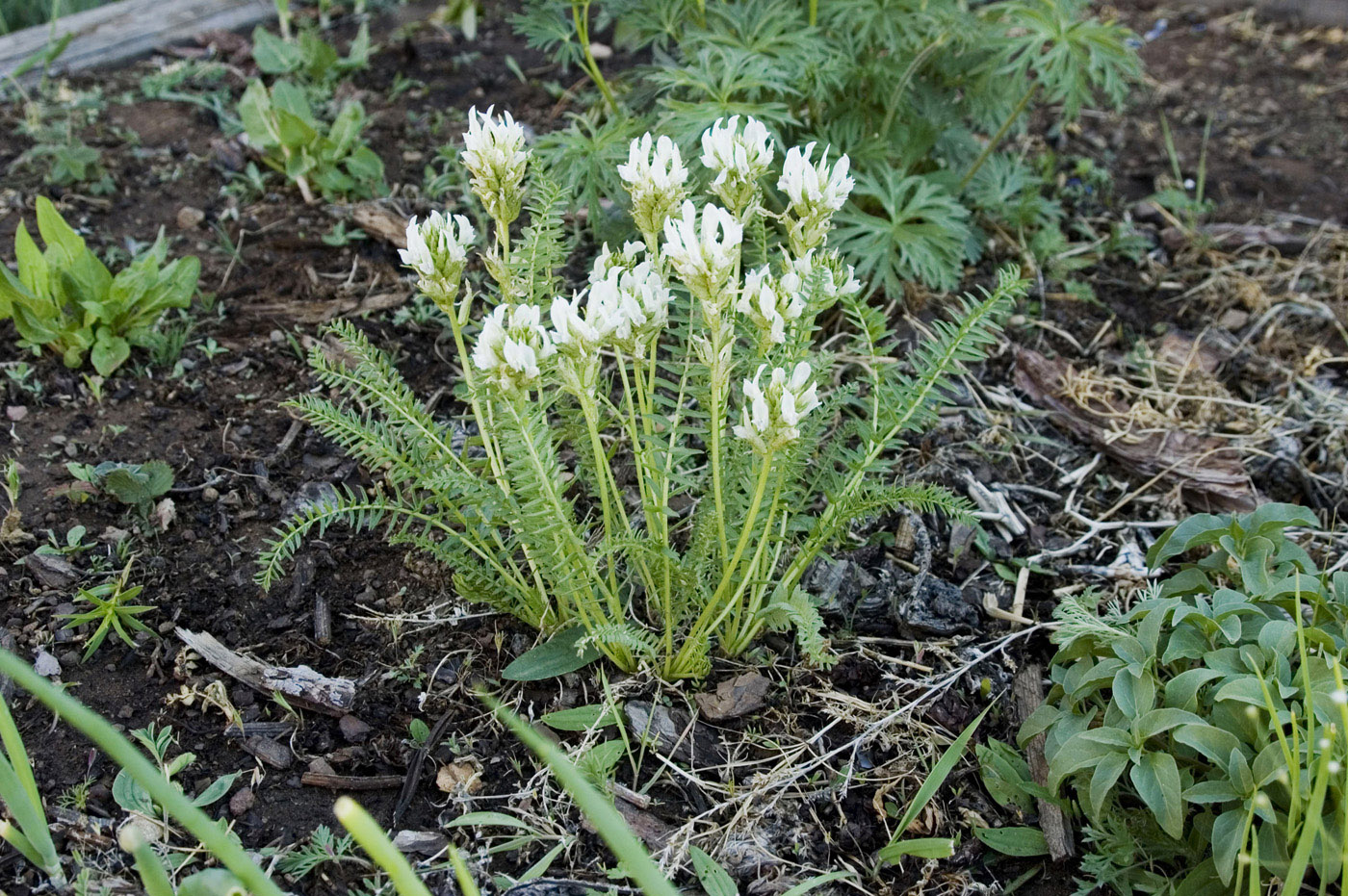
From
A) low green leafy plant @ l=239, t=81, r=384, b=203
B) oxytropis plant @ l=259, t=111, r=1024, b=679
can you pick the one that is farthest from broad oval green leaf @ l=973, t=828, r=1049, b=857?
low green leafy plant @ l=239, t=81, r=384, b=203

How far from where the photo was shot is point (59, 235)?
279 centimetres

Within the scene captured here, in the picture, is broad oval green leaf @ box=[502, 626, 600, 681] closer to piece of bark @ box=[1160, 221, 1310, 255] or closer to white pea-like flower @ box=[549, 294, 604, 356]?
white pea-like flower @ box=[549, 294, 604, 356]

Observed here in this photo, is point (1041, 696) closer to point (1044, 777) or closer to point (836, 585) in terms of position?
point (1044, 777)

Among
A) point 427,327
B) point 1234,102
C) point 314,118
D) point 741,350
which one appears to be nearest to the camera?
point 741,350

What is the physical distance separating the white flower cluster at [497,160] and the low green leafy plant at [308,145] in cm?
181

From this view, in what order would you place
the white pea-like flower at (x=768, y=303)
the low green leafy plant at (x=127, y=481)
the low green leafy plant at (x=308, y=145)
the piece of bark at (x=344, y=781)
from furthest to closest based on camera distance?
the low green leafy plant at (x=308, y=145)
the low green leafy plant at (x=127, y=481)
the piece of bark at (x=344, y=781)
the white pea-like flower at (x=768, y=303)

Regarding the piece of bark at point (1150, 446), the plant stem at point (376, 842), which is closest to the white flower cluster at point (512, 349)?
the plant stem at point (376, 842)

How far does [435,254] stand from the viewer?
177 cm

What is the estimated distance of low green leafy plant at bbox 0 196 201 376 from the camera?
9.08 feet

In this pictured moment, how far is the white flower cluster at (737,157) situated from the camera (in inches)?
69.2

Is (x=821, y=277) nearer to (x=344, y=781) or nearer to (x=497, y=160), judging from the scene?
(x=497, y=160)

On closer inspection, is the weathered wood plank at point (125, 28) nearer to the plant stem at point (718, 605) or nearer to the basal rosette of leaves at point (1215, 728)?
the plant stem at point (718, 605)

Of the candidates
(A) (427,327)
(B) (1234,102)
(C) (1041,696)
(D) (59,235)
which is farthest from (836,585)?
(B) (1234,102)

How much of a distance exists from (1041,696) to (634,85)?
2707mm
